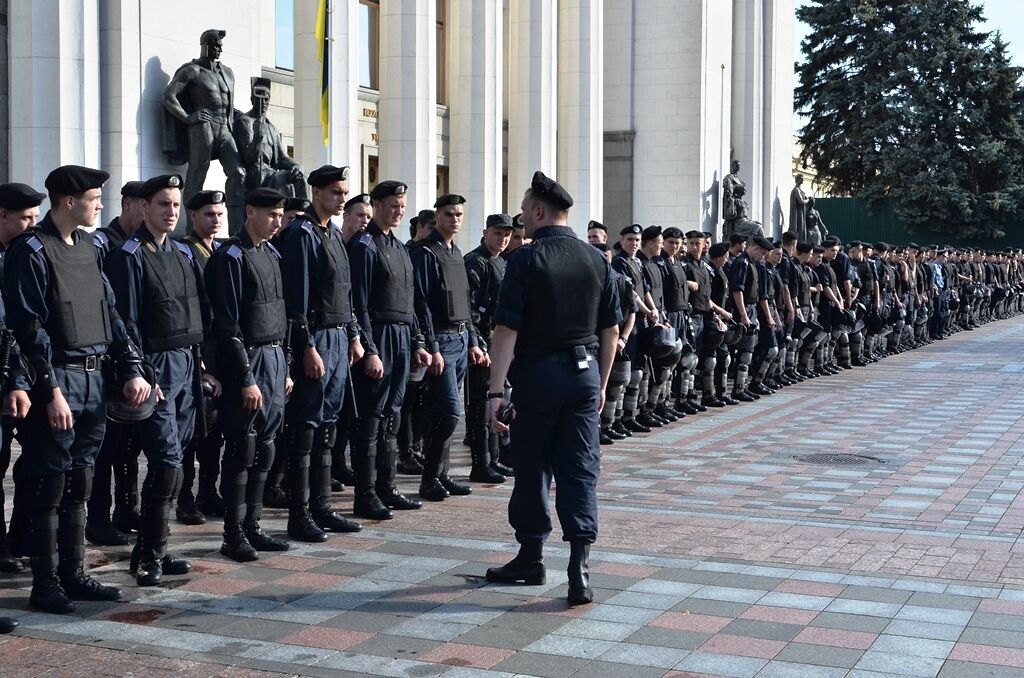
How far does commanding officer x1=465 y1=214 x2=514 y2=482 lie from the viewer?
958 centimetres

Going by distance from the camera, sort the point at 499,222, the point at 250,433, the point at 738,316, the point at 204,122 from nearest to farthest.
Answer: the point at 250,433
the point at 499,222
the point at 204,122
the point at 738,316

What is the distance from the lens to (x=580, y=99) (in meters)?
28.0

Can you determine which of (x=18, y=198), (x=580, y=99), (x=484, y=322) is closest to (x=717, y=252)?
(x=484, y=322)

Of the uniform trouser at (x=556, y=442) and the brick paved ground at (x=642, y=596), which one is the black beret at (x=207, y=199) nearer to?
the brick paved ground at (x=642, y=596)

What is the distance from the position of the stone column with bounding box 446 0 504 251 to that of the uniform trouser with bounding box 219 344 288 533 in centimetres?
1703

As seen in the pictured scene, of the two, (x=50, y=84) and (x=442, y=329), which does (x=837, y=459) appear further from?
(x=50, y=84)

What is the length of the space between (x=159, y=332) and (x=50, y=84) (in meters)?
8.32

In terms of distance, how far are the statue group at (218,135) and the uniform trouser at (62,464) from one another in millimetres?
8189

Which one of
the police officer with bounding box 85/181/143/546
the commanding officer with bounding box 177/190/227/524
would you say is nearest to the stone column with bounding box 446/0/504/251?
the commanding officer with bounding box 177/190/227/524

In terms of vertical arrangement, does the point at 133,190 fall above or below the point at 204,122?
below

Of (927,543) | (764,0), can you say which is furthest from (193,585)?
(764,0)

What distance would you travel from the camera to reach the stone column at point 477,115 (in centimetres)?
2384

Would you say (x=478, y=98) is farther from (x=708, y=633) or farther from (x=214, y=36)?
(x=708, y=633)

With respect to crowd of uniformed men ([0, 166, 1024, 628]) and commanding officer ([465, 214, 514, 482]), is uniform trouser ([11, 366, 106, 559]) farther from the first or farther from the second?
commanding officer ([465, 214, 514, 482])
